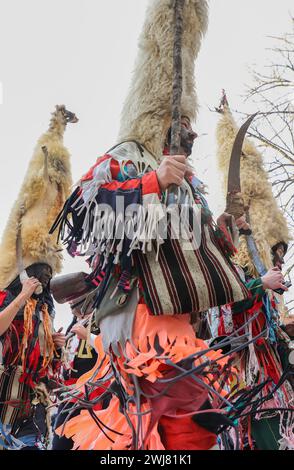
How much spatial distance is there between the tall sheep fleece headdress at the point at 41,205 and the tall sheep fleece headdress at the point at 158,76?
2074mm

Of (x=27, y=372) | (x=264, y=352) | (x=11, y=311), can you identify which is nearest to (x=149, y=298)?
(x=264, y=352)

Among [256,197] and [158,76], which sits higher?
Answer: [158,76]

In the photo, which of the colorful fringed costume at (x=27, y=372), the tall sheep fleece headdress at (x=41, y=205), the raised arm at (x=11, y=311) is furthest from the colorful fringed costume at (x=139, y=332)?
the tall sheep fleece headdress at (x=41, y=205)

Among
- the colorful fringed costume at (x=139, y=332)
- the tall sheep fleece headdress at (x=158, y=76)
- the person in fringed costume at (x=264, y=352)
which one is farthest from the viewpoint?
the person in fringed costume at (x=264, y=352)

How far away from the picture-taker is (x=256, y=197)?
4.69 metres

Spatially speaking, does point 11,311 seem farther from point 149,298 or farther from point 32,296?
point 149,298

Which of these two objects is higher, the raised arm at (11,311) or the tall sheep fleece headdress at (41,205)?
the tall sheep fleece headdress at (41,205)

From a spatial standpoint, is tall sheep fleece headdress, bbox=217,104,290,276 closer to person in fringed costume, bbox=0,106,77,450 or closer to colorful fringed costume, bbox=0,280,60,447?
person in fringed costume, bbox=0,106,77,450

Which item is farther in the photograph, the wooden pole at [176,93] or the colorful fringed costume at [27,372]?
the colorful fringed costume at [27,372]

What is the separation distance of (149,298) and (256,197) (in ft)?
8.34

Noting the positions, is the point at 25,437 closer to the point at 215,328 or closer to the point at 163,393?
the point at 215,328

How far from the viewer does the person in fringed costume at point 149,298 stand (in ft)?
7.23

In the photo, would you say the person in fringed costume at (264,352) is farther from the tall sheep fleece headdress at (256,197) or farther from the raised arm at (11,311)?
the raised arm at (11,311)

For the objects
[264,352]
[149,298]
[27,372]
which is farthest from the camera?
[27,372]
